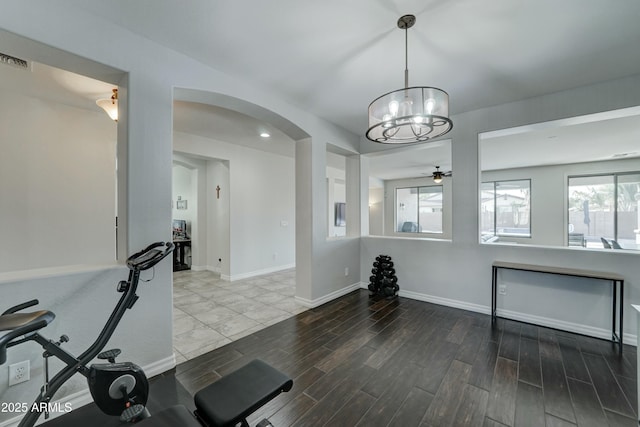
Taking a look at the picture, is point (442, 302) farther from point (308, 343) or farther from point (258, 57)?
point (258, 57)

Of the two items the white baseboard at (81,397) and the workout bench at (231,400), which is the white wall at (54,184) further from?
the workout bench at (231,400)

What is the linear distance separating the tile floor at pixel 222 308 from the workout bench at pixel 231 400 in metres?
1.31

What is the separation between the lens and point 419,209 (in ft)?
32.2

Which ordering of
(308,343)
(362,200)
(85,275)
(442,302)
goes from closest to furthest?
(85,275) < (308,343) < (442,302) < (362,200)

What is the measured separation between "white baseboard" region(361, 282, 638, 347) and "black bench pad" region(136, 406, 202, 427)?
362 centimetres

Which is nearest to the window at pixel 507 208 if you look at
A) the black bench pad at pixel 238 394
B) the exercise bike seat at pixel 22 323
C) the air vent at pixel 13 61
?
the black bench pad at pixel 238 394

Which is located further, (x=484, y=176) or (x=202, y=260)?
(x=484, y=176)

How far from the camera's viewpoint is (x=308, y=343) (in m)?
2.72

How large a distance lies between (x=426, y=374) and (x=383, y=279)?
204 centimetres

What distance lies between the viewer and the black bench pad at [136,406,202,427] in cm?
111

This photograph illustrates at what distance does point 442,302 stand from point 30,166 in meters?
5.77

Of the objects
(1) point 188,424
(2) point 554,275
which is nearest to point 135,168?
(1) point 188,424

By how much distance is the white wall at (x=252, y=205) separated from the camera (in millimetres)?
5234

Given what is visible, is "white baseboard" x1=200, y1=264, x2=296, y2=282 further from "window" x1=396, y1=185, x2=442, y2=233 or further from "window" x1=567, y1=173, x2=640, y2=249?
"window" x1=567, y1=173, x2=640, y2=249
